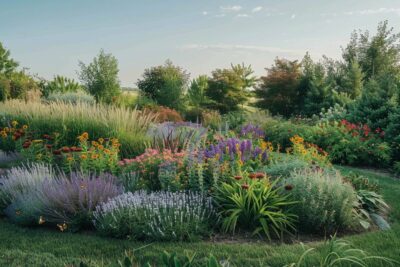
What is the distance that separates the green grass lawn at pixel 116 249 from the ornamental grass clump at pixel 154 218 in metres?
0.17

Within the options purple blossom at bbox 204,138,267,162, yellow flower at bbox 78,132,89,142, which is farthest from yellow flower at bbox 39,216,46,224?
purple blossom at bbox 204,138,267,162

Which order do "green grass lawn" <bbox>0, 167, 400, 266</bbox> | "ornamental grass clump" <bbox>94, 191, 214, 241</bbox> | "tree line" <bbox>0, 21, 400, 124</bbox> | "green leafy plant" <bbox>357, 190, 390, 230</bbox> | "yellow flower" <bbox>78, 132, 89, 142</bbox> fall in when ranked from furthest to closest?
"tree line" <bbox>0, 21, 400, 124</bbox> → "yellow flower" <bbox>78, 132, 89, 142</bbox> → "green leafy plant" <bbox>357, 190, 390, 230</bbox> → "ornamental grass clump" <bbox>94, 191, 214, 241</bbox> → "green grass lawn" <bbox>0, 167, 400, 266</bbox>

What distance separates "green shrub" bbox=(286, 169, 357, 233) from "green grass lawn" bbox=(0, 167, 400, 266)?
1.02ft

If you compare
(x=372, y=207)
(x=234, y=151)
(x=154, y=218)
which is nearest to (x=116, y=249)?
(x=154, y=218)

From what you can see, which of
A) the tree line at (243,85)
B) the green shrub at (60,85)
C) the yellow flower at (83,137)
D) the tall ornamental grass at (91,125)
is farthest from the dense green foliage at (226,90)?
the yellow flower at (83,137)

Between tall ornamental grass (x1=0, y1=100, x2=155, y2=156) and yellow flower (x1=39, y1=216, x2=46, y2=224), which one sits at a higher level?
tall ornamental grass (x1=0, y1=100, x2=155, y2=156)

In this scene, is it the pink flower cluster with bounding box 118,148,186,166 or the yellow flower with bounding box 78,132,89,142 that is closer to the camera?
the pink flower cluster with bounding box 118,148,186,166

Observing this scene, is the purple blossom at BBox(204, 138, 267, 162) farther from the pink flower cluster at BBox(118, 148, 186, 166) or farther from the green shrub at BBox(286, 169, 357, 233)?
the green shrub at BBox(286, 169, 357, 233)

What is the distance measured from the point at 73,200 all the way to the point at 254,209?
227 centimetres

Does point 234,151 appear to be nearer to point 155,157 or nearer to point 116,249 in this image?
point 155,157

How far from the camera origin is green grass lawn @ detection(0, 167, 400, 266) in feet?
14.1

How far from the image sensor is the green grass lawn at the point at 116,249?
429cm

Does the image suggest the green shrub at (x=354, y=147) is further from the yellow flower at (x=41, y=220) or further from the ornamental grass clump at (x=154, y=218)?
the yellow flower at (x=41, y=220)

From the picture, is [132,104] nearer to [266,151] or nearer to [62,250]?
[266,151]
